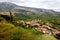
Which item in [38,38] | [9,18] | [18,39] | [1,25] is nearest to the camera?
[18,39]

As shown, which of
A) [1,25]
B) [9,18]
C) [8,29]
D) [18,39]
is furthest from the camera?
[9,18]

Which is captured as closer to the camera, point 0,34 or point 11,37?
point 11,37

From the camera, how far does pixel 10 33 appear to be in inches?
708

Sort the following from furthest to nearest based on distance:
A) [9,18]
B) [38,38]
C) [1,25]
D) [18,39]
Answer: [9,18] → [1,25] → [38,38] → [18,39]

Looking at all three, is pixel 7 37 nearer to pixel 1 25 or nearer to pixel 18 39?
pixel 18 39

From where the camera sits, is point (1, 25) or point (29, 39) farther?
point (1, 25)

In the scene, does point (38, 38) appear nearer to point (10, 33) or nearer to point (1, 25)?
point (10, 33)

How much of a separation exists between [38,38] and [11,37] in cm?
298

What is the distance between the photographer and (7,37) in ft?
56.6

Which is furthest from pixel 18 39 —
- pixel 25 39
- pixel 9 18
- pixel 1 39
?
pixel 9 18

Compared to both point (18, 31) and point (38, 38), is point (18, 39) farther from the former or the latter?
point (38, 38)

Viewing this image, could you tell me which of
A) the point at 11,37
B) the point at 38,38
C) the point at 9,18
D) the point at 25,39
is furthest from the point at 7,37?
the point at 9,18

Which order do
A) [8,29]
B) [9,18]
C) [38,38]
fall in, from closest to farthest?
[38,38]
[8,29]
[9,18]

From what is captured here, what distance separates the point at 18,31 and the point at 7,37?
52.9 inches
